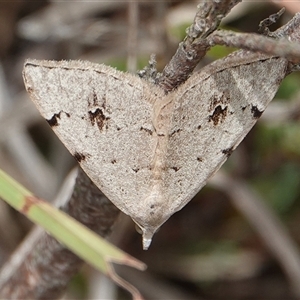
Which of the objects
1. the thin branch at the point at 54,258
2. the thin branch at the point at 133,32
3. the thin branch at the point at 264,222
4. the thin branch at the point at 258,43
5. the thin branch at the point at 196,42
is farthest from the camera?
the thin branch at the point at 264,222

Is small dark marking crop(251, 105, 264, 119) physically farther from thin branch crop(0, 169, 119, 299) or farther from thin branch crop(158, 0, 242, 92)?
thin branch crop(0, 169, 119, 299)

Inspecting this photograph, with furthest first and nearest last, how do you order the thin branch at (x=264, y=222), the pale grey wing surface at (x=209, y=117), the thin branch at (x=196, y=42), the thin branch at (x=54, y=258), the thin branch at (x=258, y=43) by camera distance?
the thin branch at (x=264, y=222) → the thin branch at (x=54, y=258) → the pale grey wing surface at (x=209, y=117) → the thin branch at (x=196, y=42) → the thin branch at (x=258, y=43)

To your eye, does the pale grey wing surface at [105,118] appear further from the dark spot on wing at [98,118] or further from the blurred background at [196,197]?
the blurred background at [196,197]

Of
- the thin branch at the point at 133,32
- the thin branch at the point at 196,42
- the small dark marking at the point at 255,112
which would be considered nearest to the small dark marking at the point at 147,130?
the thin branch at the point at 196,42

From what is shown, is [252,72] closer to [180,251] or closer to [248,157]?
[248,157]

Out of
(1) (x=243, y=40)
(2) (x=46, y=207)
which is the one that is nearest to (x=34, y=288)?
(2) (x=46, y=207)

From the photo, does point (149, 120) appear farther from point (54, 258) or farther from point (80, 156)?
point (54, 258)
